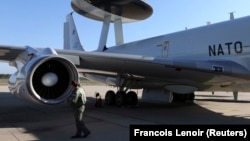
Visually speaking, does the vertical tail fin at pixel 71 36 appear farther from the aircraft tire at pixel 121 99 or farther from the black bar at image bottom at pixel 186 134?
the black bar at image bottom at pixel 186 134

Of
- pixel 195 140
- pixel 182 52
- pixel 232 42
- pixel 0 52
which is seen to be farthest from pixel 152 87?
pixel 195 140

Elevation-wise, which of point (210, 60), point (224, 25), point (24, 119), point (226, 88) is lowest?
point (24, 119)

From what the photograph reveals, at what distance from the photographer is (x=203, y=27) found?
12523mm

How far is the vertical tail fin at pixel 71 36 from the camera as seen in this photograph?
24.2 meters

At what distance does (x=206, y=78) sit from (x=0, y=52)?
→ 6961 mm

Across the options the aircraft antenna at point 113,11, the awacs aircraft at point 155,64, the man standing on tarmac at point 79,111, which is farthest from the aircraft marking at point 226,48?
the aircraft antenna at point 113,11

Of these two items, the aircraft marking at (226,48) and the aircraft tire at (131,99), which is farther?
A: the aircraft tire at (131,99)

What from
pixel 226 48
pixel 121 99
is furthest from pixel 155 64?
pixel 121 99

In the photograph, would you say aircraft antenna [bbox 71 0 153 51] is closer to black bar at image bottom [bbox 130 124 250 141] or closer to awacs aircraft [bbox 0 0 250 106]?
awacs aircraft [bbox 0 0 250 106]

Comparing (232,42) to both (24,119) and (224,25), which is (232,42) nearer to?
(224,25)

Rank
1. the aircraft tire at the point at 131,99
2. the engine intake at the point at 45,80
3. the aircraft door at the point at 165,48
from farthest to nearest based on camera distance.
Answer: the aircraft tire at the point at 131,99, the aircraft door at the point at 165,48, the engine intake at the point at 45,80

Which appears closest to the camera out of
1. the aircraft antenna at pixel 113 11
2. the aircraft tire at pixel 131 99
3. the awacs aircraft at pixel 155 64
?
the awacs aircraft at pixel 155 64

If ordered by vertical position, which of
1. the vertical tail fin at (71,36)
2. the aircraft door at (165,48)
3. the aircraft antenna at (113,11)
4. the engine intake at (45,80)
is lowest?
the engine intake at (45,80)

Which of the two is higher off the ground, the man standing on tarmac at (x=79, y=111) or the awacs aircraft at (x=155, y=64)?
the awacs aircraft at (x=155, y=64)
